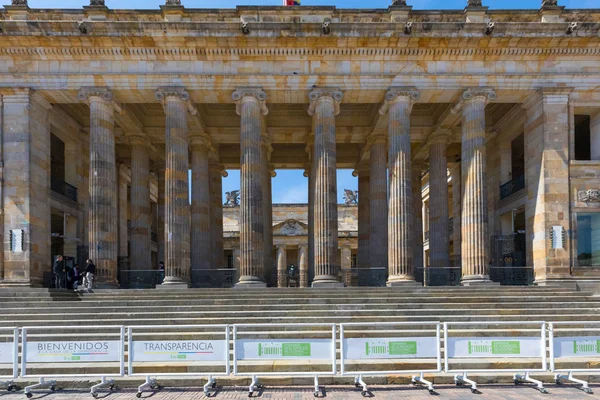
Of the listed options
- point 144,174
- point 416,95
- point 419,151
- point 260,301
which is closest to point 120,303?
point 260,301

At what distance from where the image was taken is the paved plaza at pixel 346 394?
28.9 ft

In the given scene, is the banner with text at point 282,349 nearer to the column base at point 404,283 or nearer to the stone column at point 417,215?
the column base at point 404,283

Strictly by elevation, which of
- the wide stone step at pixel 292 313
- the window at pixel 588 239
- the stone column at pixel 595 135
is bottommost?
the wide stone step at pixel 292 313

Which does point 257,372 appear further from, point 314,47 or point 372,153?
point 372,153

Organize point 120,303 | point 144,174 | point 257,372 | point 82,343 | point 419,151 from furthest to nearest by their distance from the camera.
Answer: point 419,151
point 144,174
point 120,303
point 257,372
point 82,343

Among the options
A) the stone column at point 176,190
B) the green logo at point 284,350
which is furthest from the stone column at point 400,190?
the green logo at point 284,350

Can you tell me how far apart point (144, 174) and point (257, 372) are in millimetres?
16997

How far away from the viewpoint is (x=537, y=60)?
19.5 m

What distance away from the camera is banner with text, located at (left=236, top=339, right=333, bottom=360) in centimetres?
913

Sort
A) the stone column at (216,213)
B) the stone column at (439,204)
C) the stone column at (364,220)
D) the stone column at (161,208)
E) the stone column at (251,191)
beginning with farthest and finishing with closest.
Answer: the stone column at (161,208) < the stone column at (364,220) < the stone column at (216,213) < the stone column at (439,204) < the stone column at (251,191)

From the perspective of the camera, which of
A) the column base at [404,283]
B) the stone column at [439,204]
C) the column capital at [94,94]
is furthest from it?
the stone column at [439,204]

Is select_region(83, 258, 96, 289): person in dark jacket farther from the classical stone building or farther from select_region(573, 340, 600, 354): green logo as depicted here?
select_region(573, 340, 600, 354): green logo

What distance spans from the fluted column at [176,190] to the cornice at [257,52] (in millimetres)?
1573

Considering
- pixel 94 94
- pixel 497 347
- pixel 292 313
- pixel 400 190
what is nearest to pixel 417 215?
pixel 400 190
